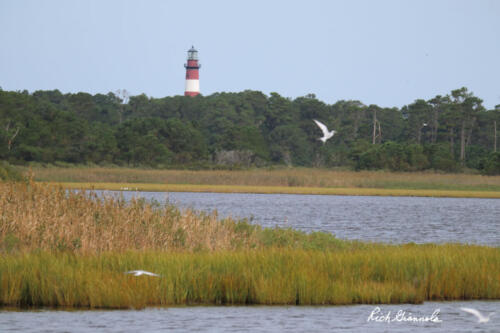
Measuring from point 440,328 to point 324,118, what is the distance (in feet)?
336

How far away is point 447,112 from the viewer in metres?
104

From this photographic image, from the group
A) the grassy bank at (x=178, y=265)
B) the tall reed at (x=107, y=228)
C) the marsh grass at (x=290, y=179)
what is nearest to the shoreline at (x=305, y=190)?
the marsh grass at (x=290, y=179)

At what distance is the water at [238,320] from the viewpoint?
12.8 metres

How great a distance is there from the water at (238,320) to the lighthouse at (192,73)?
119415mm

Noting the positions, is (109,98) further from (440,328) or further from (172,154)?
(440,328)

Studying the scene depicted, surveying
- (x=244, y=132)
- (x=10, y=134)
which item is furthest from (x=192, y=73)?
(x=10, y=134)

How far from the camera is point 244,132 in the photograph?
96062 millimetres

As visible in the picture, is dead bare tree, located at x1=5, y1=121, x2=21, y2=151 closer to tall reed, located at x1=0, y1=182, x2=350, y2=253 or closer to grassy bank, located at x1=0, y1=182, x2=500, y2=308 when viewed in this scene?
tall reed, located at x1=0, y1=182, x2=350, y2=253

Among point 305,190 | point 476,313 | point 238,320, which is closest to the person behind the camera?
point 476,313

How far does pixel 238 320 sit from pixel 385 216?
94.0ft

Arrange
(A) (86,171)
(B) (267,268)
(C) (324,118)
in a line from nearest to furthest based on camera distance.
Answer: (B) (267,268) → (A) (86,171) → (C) (324,118)

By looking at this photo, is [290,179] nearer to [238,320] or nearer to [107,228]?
[107,228]

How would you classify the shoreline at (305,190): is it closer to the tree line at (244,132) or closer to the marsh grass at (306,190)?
the marsh grass at (306,190)

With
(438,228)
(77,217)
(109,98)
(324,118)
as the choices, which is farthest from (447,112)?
(77,217)
